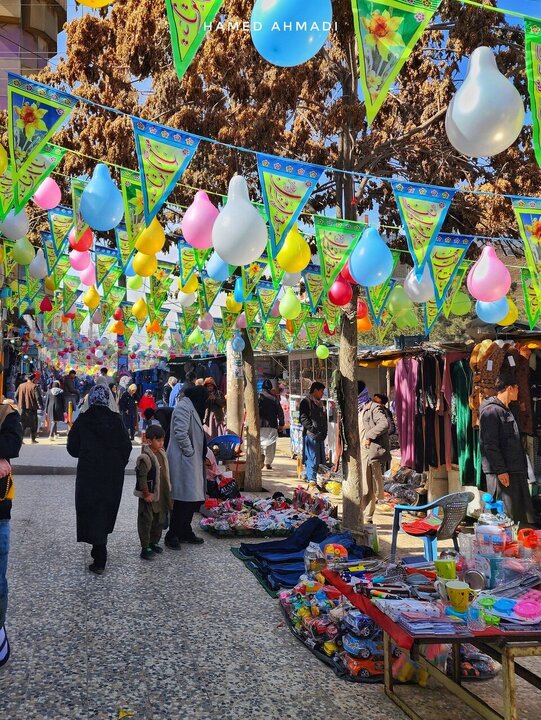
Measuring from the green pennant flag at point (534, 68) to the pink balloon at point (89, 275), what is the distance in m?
8.66

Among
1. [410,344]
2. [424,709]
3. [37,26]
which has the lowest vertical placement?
[424,709]

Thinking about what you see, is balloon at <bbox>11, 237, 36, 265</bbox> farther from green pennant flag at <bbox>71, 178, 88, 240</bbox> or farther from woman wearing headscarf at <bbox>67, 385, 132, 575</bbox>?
woman wearing headscarf at <bbox>67, 385, 132, 575</bbox>

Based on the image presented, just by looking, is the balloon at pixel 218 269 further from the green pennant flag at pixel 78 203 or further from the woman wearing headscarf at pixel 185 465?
the woman wearing headscarf at pixel 185 465

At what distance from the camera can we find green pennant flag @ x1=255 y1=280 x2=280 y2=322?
12203 millimetres

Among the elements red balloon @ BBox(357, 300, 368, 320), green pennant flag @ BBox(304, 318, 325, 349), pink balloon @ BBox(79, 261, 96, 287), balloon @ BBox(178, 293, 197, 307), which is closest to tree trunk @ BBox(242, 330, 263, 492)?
balloon @ BBox(178, 293, 197, 307)

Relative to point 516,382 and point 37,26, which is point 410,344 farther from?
point 37,26

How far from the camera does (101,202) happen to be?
691cm

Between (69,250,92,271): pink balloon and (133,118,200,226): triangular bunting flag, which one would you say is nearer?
(133,118,200,226): triangular bunting flag

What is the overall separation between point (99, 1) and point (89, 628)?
397cm

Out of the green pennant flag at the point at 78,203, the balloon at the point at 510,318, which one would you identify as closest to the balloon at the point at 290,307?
the balloon at the point at 510,318

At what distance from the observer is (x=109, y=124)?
31.1 feet

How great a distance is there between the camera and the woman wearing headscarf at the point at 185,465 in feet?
24.1

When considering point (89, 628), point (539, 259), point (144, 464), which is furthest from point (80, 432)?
point (539, 259)

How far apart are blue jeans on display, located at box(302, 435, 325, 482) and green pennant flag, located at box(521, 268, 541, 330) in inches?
175
